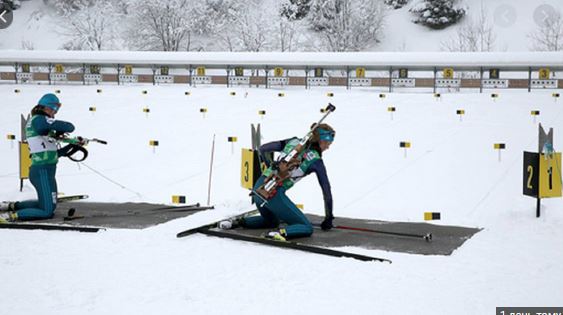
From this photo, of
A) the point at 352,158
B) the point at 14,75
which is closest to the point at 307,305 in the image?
the point at 352,158

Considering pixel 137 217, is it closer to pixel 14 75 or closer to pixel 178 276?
pixel 178 276

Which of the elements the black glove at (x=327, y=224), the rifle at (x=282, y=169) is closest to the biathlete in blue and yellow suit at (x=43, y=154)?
the rifle at (x=282, y=169)

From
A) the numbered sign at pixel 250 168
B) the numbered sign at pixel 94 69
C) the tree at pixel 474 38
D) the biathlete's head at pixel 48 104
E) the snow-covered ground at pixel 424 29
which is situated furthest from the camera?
the snow-covered ground at pixel 424 29

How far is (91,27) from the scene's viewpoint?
68000 mm

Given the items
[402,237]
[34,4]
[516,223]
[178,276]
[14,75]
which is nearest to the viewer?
[178,276]

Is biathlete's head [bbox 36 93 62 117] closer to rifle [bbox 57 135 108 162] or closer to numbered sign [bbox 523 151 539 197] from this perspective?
rifle [bbox 57 135 108 162]

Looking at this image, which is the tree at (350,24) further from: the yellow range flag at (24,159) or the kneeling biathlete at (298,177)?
the kneeling biathlete at (298,177)

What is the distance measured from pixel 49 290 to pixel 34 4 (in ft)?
274

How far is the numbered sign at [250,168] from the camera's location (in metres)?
10.7

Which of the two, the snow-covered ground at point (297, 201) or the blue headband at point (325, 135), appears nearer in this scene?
the snow-covered ground at point (297, 201)

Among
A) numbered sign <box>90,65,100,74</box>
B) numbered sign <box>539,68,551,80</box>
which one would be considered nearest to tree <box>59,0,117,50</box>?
numbered sign <box>90,65,100,74</box>

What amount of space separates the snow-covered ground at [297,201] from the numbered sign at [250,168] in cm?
56

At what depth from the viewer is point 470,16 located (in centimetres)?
6956

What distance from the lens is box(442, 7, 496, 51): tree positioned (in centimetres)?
6081
